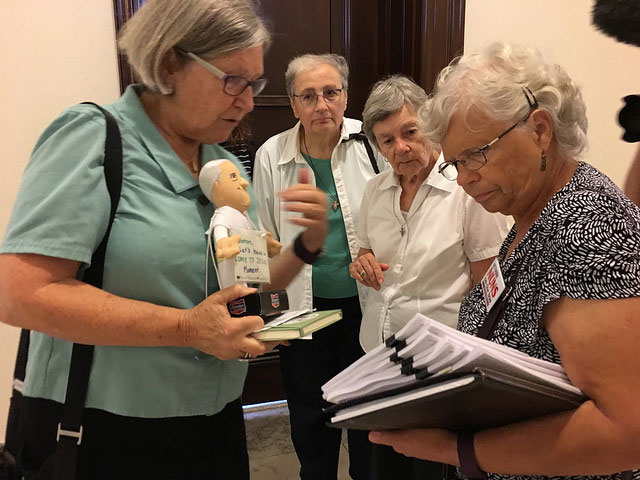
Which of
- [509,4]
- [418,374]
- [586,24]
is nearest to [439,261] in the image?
[418,374]

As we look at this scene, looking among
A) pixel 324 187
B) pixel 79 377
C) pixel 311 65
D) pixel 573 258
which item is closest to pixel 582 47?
pixel 311 65

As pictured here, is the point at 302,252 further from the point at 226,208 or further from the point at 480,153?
the point at 480,153

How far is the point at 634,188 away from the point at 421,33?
4.56 feet

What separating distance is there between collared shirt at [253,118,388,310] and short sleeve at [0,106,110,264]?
1120 mm

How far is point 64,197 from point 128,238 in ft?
0.37

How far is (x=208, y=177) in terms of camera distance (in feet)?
3.07

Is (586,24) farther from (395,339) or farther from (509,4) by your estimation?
(395,339)

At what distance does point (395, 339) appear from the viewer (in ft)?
2.36

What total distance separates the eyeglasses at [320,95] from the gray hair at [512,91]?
106 cm

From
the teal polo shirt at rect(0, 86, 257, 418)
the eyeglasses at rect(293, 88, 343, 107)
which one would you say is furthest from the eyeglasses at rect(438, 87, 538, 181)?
the eyeglasses at rect(293, 88, 343, 107)

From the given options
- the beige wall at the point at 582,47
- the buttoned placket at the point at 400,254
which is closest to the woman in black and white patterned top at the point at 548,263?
the buttoned placket at the point at 400,254

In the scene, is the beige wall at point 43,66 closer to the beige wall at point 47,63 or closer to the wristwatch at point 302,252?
the beige wall at point 47,63

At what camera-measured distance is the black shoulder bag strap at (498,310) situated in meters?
0.77

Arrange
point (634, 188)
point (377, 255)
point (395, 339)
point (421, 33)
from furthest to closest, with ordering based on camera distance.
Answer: point (421, 33), point (377, 255), point (634, 188), point (395, 339)
